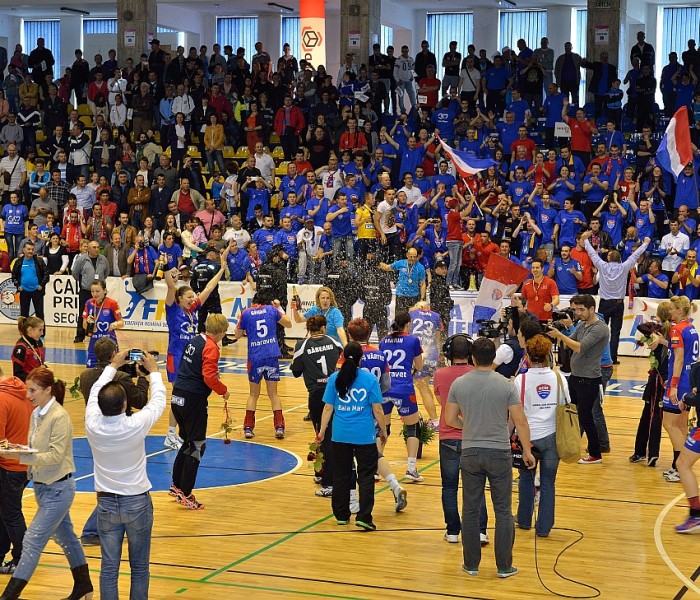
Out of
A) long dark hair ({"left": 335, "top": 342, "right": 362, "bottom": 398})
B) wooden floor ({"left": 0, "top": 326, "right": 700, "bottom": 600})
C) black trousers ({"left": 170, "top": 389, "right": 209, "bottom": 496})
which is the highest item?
long dark hair ({"left": 335, "top": 342, "right": 362, "bottom": 398})

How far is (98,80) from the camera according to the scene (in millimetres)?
33594

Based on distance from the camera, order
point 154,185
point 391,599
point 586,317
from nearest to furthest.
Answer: point 391,599 < point 586,317 < point 154,185

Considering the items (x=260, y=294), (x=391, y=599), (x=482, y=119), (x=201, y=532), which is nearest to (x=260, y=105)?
(x=482, y=119)

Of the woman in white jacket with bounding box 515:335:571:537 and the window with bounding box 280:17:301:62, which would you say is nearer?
the woman in white jacket with bounding box 515:335:571:537

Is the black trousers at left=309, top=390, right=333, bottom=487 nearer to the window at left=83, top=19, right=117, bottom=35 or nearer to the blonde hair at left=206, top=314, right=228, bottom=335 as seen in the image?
the blonde hair at left=206, top=314, right=228, bottom=335

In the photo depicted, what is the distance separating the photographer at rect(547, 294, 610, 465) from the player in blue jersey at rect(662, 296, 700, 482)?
3.72ft

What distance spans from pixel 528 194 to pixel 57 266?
11017 mm

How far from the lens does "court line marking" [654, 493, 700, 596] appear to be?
925cm

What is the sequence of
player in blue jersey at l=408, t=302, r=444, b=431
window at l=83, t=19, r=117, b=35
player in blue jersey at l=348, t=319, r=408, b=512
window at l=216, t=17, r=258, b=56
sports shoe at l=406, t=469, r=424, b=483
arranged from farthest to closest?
window at l=83, t=19, r=117, b=35, window at l=216, t=17, r=258, b=56, player in blue jersey at l=408, t=302, r=444, b=431, sports shoe at l=406, t=469, r=424, b=483, player in blue jersey at l=348, t=319, r=408, b=512

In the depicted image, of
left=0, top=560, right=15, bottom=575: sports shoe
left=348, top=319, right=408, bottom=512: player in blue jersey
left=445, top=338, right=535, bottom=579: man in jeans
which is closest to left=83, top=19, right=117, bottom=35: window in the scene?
left=348, top=319, right=408, bottom=512: player in blue jersey

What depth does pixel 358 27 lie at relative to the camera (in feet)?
108

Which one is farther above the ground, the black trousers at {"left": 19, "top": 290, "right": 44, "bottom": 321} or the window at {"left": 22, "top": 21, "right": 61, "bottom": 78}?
the window at {"left": 22, "top": 21, "right": 61, "bottom": 78}

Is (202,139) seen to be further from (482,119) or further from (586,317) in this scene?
(586,317)

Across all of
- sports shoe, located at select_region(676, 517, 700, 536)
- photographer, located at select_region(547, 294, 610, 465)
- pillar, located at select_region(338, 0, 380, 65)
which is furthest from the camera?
pillar, located at select_region(338, 0, 380, 65)
